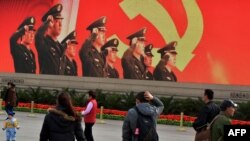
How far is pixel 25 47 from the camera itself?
1767 inches

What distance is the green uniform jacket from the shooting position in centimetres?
916

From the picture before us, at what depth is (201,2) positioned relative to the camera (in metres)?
40.7

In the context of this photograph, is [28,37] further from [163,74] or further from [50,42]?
[163,74]

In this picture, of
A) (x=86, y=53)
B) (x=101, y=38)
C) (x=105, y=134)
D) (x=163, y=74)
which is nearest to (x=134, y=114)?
(x=105, y=134)

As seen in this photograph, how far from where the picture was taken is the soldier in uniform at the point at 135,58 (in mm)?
41250

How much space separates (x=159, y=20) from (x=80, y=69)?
580 centimetres

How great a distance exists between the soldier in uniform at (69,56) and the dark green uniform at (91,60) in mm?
635

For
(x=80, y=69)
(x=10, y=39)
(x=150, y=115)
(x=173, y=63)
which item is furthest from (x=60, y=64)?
(x=150, y=115)

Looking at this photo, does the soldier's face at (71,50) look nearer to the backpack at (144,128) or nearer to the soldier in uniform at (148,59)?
the soldier in uniform at (148,59)

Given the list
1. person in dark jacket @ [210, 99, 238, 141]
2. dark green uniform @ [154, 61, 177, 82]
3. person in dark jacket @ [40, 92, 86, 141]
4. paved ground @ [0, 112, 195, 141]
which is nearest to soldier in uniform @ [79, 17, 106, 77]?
dark green uniform @ [154, 61, 177, 82]

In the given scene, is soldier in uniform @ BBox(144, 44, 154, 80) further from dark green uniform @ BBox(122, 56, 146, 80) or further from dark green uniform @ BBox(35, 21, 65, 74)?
dark green uniform @ BBox(35, 21, 65, 74)

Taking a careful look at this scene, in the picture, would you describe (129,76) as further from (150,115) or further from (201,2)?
(150,115)

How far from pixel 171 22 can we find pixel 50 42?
8.02 m

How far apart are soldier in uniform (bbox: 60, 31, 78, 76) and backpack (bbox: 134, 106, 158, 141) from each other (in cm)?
3289
